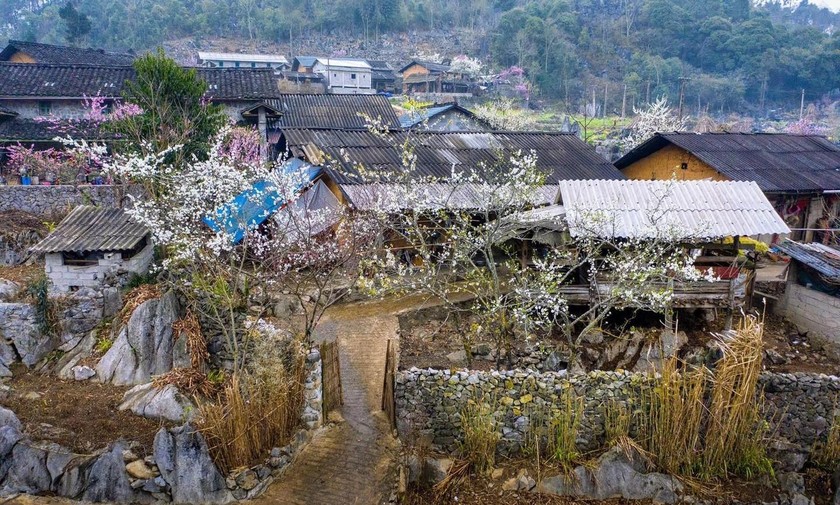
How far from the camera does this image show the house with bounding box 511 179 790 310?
50.9 ft

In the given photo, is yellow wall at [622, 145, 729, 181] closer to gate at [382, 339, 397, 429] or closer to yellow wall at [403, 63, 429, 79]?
gate at [382, 339, 397, 429]

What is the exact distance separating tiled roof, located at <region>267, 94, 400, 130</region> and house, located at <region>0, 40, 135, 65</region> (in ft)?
48.2

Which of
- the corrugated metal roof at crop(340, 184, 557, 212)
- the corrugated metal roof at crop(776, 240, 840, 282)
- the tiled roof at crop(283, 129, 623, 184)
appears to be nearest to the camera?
the corrugated metal roof at crop(340, 184, 557, 212)

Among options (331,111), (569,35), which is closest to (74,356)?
(331,111)

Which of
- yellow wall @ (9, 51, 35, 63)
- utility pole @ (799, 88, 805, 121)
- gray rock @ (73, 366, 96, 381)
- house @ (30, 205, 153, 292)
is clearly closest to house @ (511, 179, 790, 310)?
house @ (30, 205, 153, 292)

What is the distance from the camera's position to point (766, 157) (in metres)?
25.5

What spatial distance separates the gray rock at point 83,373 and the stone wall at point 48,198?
25.9 feet

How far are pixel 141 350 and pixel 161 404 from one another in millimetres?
2156

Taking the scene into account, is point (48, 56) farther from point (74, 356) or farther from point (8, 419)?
point (8, 419)

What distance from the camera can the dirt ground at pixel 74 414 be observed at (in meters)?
11.2

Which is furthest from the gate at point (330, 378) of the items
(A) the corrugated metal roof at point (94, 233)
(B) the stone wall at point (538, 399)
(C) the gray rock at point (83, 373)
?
(A) the corrugated metal roof at point (94, 233)

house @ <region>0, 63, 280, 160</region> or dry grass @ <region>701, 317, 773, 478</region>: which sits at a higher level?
house @ <region>0, 63, 280, 160</region>

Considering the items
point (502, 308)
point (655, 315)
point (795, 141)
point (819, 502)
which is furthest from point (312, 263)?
point (795, 141)

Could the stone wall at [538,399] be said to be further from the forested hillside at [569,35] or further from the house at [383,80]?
the forested hillside at [569,35]
